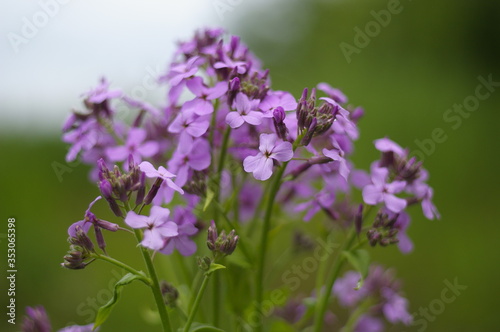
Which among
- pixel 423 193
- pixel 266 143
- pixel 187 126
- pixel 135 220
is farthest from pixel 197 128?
pixel 423 193

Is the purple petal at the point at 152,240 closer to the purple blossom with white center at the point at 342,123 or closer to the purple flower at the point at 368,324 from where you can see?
the purple blossom with white center at the point at 342,123

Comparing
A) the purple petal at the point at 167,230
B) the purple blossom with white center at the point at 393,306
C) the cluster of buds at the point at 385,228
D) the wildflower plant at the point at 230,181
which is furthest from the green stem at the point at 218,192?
the purple blossom with white center at the point at 393,306

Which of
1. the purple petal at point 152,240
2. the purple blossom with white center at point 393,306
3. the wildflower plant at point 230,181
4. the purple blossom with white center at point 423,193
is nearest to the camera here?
the purple petal at point 152,240

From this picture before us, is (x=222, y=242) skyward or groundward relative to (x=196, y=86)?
groundward

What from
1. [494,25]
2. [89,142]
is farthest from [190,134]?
[494,25]

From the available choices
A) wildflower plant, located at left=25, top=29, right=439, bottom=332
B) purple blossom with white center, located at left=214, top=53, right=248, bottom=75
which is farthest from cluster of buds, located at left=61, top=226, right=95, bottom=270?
purple blossom with white center, located at left=214, top=53, right=248, bottom=75

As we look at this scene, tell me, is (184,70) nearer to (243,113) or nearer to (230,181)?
(243,113)
